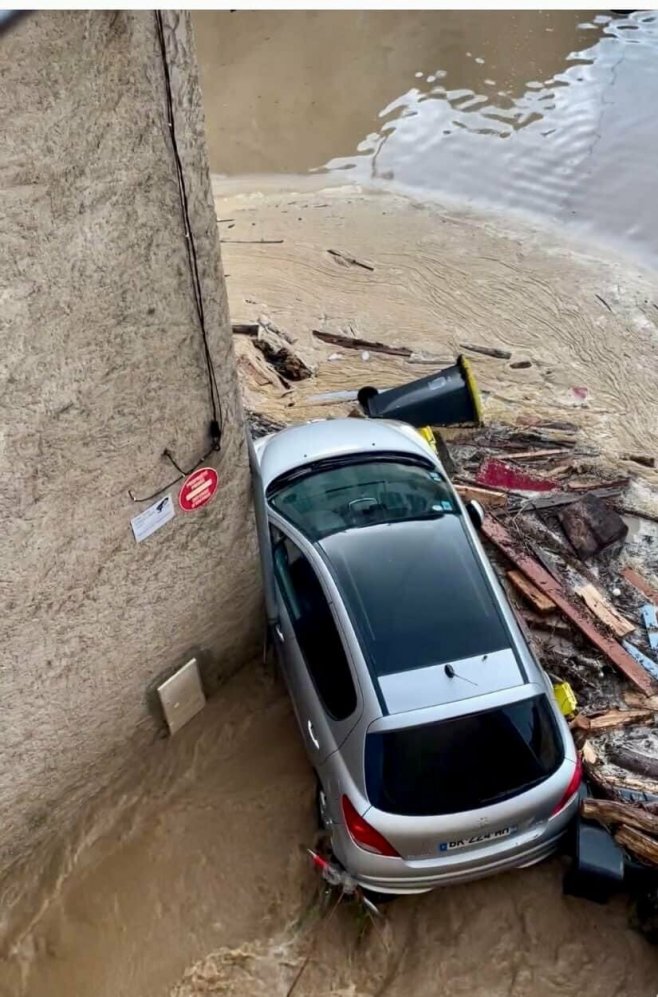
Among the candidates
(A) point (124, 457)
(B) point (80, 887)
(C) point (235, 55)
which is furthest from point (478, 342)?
(C) point (235, 55)

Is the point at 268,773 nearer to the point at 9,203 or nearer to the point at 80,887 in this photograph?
the point at 80,887

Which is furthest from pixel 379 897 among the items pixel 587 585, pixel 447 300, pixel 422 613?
pixel 447 300

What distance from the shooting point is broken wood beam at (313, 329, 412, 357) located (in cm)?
1096

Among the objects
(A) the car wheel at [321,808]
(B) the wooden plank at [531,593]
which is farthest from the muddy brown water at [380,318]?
(B) the wooden plank at [531,593]

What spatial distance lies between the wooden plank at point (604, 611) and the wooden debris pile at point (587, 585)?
0.4 inches

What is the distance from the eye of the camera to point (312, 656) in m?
5.41

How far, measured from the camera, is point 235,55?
18.1 meters

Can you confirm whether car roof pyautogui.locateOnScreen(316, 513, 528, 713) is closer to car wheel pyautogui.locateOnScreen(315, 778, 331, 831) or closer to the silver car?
the silver car

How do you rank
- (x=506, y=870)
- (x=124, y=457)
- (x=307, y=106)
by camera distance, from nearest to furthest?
(x=124, y=457), (x=506, y=870), (x=307, y=106)

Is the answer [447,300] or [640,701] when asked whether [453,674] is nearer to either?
[640,701]

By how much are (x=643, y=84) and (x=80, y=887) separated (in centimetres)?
1832

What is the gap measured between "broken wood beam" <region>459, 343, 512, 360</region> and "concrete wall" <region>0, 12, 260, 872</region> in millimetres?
6298

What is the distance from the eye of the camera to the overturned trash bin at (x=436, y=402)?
8.88m

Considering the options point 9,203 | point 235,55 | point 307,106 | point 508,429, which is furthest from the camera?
point 235,55
